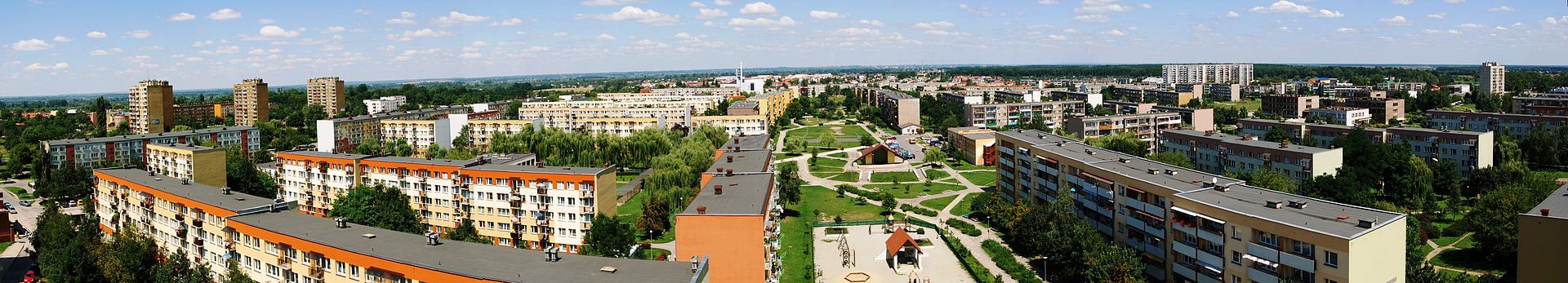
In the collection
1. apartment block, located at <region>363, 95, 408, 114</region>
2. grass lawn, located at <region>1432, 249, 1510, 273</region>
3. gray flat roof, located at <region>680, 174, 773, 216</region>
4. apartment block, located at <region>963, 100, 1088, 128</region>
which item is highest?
apartment block, located at <region>363, 95, 408, 114</region>

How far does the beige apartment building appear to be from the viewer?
71.9 meters

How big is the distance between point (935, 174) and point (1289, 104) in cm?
3656

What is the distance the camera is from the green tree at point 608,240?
61.2ft

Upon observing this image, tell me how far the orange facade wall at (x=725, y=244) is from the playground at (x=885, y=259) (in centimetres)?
371

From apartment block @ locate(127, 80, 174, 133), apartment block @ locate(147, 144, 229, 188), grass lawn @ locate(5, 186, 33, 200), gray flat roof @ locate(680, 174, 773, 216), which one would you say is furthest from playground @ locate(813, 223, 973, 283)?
apartment block @ locate(127, 80, 174, 133)

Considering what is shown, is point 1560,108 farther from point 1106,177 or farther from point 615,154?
point 615,154

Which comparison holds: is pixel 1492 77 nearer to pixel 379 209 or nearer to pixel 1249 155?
pixel 1249 155

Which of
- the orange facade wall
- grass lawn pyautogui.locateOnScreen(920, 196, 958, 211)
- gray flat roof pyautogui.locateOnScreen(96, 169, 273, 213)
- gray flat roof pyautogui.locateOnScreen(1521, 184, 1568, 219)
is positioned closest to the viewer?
gray flat roof pyautogui.locateOnScreen(1521, 184, 1568, 219)

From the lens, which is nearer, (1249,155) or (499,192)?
(499,192)

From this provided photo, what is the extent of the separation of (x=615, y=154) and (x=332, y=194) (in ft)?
38.6

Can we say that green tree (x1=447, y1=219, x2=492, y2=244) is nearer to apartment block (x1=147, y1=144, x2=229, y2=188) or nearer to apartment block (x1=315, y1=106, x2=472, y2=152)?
apartment block (x1=147, y1=144, x2=229, y2=188)

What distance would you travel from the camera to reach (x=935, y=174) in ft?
118

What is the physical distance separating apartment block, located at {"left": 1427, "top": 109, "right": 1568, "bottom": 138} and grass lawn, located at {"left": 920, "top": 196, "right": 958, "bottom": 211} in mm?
23781

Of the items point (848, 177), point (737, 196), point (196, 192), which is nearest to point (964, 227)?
point (737, 196)
